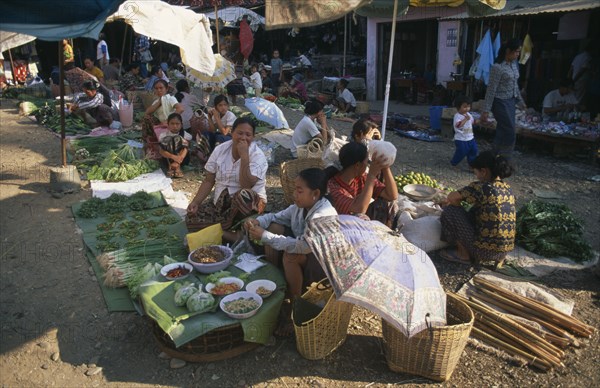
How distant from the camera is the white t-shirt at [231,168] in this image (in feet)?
15.0

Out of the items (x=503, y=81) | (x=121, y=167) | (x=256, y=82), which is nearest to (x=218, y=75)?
(x=121, y=167)

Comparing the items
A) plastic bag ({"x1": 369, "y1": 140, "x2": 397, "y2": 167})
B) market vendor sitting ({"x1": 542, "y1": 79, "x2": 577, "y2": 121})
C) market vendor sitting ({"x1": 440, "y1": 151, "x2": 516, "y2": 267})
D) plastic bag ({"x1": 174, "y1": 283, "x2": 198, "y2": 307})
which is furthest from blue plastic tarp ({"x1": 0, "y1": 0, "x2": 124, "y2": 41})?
market vendor sitting ({"x1": 542, "y1": 79, "x2": 577, "y2": 121})

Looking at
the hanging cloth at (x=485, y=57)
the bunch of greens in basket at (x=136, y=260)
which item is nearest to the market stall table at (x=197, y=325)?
the bunch of greens in basket at (x=136, y=260)

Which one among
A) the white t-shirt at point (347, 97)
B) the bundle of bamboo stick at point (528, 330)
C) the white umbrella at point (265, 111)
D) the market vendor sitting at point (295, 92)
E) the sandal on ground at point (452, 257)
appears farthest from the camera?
the market vendor sitting at point (295, 92)

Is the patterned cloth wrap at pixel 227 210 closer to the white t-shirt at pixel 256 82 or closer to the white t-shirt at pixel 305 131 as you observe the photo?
the white t-shirt at pixel 305 131

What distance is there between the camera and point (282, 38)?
884 inches

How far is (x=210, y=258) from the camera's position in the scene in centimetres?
379

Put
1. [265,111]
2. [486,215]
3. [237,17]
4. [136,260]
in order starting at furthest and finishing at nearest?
[237,17] → [265,111] → [136,260] → [486,215]

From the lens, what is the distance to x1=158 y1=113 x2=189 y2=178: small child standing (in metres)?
6.83

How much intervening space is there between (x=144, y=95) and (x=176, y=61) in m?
11.3

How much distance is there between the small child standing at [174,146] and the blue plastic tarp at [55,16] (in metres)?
3.27

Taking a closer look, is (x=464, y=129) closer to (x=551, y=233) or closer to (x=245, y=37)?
(x=551, y=233)

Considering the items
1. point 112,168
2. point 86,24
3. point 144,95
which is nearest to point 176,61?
point 144,95

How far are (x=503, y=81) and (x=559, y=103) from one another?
3.63m
